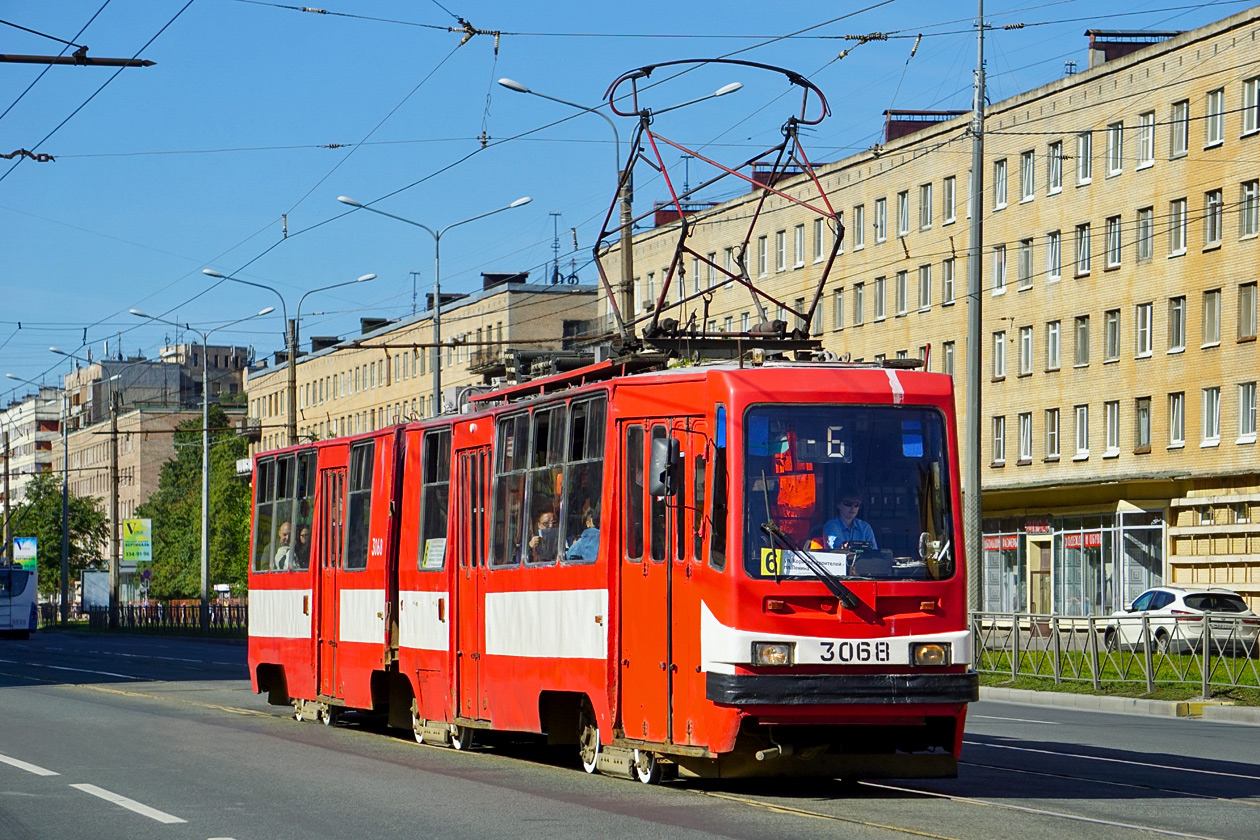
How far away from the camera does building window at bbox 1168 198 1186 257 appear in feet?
173

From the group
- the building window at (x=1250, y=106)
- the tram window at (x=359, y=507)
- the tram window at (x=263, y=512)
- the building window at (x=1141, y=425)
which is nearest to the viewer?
the tram window at (x=359, y=507)

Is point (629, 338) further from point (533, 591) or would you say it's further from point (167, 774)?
point (167, 774)

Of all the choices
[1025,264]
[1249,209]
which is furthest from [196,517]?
[1249,209]

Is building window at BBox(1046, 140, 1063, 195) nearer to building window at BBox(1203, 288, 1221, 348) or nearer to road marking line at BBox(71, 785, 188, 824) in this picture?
building window at BBox(1203, 288, 1221, 348)

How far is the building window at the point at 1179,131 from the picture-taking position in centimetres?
5244

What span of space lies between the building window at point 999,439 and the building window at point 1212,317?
10.4 meters

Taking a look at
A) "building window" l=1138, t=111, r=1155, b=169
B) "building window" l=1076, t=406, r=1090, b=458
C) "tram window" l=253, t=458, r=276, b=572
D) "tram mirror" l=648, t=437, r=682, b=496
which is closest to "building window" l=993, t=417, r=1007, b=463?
"building window" l=1076, t=406, r=1090, b=458

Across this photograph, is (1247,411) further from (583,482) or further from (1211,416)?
(583,482)

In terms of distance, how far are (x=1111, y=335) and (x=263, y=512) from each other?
35917 mm

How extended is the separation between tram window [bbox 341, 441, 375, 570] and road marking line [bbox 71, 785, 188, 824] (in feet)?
21.7

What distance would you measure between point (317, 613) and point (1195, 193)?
35.5m

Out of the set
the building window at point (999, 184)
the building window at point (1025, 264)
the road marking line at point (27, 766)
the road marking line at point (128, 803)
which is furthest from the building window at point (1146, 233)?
the road marking line at point (128, 803)

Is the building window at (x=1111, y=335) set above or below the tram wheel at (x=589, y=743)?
above

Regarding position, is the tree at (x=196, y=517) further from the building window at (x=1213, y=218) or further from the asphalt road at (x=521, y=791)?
the asphalt road at (x=521, y=791)
